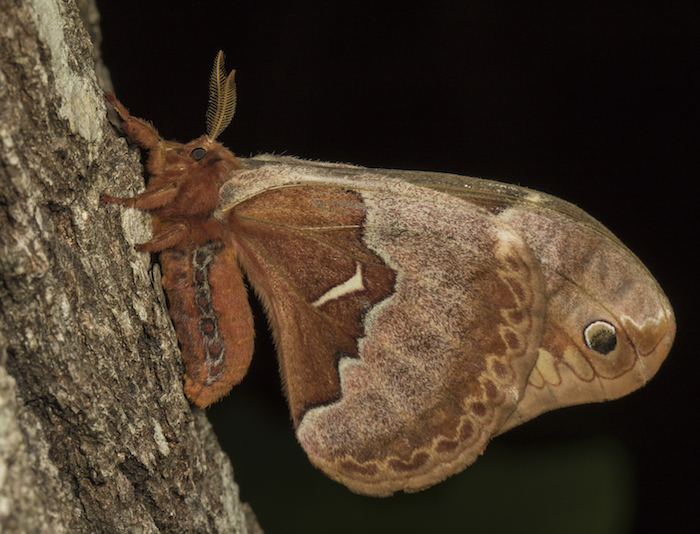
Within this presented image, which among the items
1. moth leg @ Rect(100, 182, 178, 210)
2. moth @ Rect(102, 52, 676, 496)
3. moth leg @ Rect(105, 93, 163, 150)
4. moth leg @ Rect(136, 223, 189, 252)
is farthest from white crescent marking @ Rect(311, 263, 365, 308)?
moth leg @ Rect(105, 93, 163, 150)

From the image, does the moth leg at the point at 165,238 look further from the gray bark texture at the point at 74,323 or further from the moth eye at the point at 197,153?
the moth eye at the point at 197,153

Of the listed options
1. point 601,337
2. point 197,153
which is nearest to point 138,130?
point 197,153

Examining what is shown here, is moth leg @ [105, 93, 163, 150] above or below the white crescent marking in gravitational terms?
above

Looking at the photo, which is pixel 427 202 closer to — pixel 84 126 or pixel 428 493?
pixel 84 126

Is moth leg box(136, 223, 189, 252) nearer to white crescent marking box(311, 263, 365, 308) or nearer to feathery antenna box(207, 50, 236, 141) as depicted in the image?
feathery antenna box(207, 50, 236, 141)

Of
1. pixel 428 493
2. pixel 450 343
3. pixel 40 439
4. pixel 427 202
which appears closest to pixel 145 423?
pixel 40 439

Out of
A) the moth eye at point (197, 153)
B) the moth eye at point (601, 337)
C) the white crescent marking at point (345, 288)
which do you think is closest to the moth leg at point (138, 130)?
the moth eye at point (197, 153)
